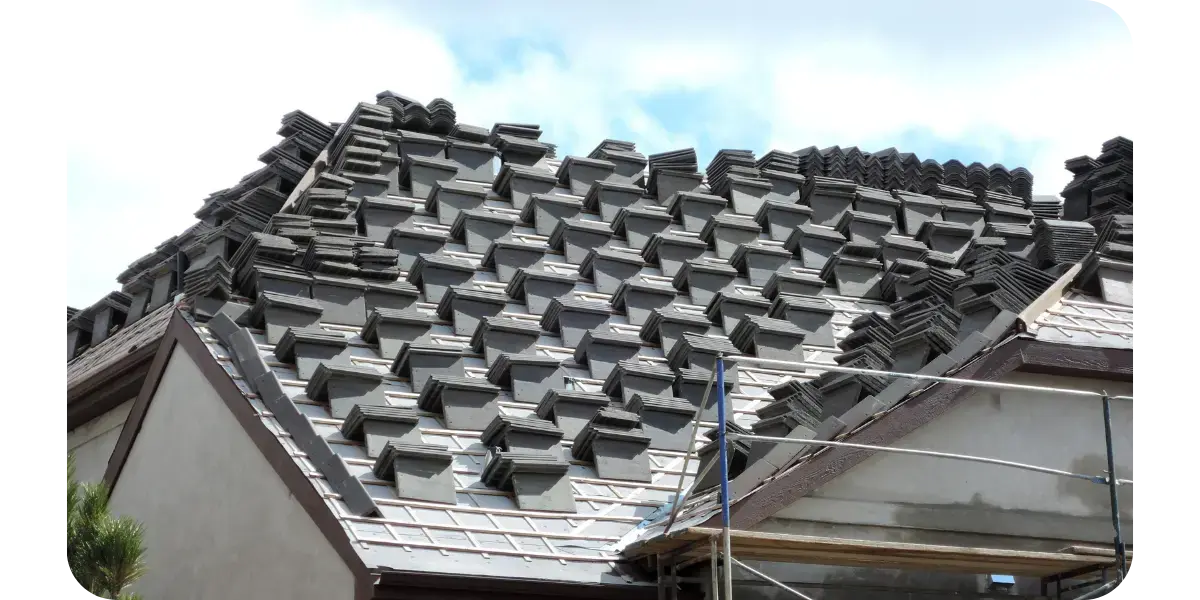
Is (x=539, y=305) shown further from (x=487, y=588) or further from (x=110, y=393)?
(x=487, y=588)

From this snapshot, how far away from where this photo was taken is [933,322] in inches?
444

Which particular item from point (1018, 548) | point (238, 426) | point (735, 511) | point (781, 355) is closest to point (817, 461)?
point (735, 511)

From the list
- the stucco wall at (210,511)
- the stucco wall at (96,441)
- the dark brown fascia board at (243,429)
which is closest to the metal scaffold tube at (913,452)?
the dark brown fascia board at (243,429)

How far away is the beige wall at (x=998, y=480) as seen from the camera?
34.0 feet

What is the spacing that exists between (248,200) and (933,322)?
688 cm

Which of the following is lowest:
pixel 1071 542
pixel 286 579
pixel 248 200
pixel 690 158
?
pixel 286 579

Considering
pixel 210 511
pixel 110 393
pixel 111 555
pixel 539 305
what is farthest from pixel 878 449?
pixel 110 393

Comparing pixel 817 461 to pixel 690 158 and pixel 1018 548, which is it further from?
pixel 690 158

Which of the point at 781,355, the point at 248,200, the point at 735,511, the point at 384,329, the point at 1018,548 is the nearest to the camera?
the point at 735,511

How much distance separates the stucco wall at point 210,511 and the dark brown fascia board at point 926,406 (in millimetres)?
2763

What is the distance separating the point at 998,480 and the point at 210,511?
19.7 ft

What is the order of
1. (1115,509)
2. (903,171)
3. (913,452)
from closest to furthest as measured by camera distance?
(1115,509) < (913,452) < (903,171)

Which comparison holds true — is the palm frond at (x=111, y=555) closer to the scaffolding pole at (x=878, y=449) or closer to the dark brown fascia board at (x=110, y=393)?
the scaffolding pole at (x=878, y=449)

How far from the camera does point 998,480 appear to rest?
421 inches
